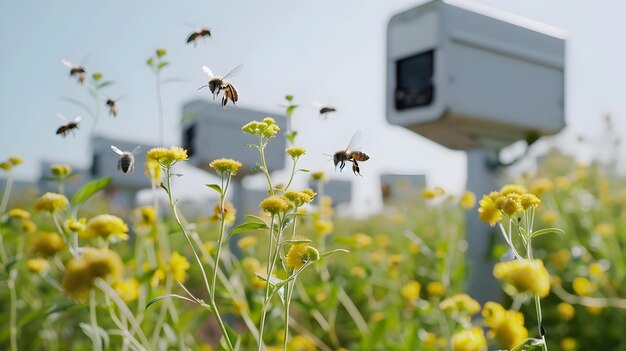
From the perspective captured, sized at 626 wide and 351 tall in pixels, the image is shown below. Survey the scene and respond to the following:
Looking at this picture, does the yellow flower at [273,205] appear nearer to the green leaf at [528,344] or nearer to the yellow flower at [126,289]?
the green leaf at [528,344]

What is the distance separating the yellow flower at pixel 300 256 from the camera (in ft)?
2.37

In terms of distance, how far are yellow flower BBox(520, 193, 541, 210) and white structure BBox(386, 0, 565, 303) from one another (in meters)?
1.10

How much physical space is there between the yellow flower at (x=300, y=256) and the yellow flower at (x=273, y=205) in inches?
2.3

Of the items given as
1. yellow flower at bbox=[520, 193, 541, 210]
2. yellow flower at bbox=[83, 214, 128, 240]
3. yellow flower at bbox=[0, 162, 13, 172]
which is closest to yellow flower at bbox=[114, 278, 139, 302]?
yellow flower at bbox=[0, 162, 13, 172]

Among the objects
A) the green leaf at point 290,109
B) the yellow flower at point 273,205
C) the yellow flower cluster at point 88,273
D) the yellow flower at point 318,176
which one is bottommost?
the yellow flower cluster at point 88,273

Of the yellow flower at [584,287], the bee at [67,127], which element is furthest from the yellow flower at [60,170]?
the yellow flower at [584,287]

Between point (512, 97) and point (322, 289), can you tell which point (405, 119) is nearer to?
point (512, 97)

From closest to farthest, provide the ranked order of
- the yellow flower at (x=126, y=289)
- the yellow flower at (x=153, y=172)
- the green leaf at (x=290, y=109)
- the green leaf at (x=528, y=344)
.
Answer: the green leaf at (x=528, y=344), the green leaf at (x=290, y=109), the yellow flower at (x=153, y=172), the yellow flower at (x=126, y=289)

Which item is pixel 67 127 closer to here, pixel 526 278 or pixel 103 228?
pixel 103 228

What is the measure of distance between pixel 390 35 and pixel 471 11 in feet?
0.80

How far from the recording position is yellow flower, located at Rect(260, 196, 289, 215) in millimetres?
688

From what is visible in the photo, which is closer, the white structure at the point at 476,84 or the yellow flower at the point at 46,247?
the yellow flower at the point at 46,247

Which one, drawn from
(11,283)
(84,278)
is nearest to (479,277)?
(11,283)

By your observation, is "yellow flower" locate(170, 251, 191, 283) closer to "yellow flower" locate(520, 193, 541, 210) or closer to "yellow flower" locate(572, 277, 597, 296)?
"yellow flower" locate(520, 193, 541, 210)
